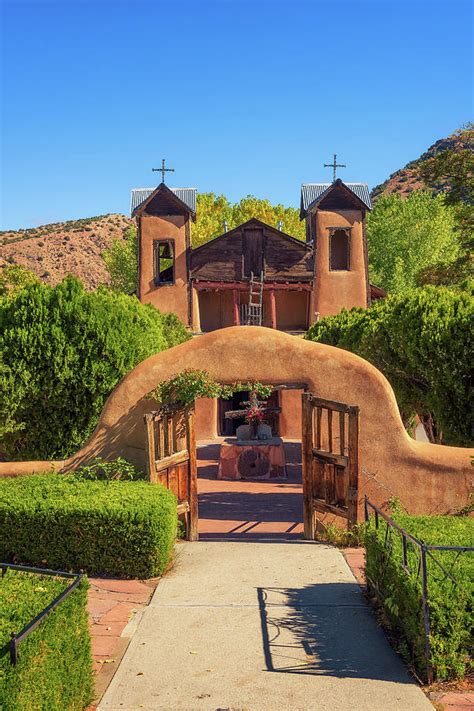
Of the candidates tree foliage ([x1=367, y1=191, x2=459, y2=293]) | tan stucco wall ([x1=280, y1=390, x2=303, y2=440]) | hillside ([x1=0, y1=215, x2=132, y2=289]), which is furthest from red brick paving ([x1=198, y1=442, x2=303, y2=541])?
hillside ([x1=0, y1=215, x2=132, y2=289])

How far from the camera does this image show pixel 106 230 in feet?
301

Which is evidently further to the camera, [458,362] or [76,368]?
[76,368]

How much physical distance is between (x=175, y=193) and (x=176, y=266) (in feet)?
11.7

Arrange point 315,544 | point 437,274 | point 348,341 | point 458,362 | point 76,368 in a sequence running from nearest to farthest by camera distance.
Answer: point 315,544
point 458,362
point 76,368
point 348,341
point 437,274

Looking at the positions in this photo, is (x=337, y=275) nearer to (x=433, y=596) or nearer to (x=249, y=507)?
(x=249, y=507)

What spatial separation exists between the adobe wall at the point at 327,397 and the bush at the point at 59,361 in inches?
157

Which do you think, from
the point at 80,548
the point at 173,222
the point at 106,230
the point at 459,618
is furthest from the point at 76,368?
the point at 106,230

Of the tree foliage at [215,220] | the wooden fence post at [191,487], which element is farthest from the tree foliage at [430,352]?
the tree foliage at [215,220]

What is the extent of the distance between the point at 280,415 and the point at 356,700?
21.8 m

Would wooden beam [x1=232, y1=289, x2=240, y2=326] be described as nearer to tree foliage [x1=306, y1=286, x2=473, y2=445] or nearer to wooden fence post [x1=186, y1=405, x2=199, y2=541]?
tree foliage [x1=306, y1=286, x2=473, y2=445]

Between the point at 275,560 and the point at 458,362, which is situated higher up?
the point at 458,362

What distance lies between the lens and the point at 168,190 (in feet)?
109

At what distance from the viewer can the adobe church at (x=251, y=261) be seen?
3328 cm

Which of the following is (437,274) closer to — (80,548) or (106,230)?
(80,548)
